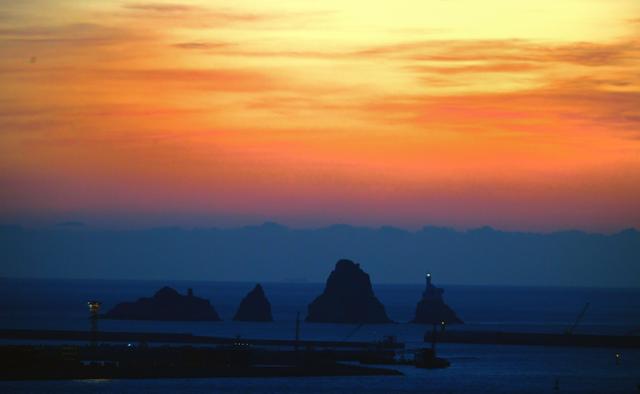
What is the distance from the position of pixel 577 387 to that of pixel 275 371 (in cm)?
2324

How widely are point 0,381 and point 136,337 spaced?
2437 inches

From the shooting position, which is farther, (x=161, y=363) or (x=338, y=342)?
(x=338, y=342)

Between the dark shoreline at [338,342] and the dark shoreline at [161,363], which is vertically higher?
the dark shoreline at [338,342]

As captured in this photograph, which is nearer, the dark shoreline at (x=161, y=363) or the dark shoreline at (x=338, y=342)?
the dark shoreline at (x=161, y=363)

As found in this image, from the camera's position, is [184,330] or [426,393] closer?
[426,393]

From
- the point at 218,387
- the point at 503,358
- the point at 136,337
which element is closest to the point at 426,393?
the point at 218,387

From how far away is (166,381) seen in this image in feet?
321

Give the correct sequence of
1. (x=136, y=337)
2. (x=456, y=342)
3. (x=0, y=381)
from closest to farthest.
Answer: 1. (x=0, y=381)
2. (x=136, y=337)
3. (x=456, y=342)

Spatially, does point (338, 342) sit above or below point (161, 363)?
above

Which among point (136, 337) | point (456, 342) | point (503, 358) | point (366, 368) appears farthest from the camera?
point (456, 342)

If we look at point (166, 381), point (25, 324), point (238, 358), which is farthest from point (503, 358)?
point (25, 324)

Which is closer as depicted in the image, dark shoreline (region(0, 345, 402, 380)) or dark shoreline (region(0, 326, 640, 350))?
dark shoreline (region(0, 345, 402, 380))

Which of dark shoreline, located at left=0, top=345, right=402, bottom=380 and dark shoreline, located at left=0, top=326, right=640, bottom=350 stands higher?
dark shoreline, located at left=0, top=326, right=640, bottom=350

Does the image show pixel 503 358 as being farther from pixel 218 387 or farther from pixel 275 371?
pixel 218 387
